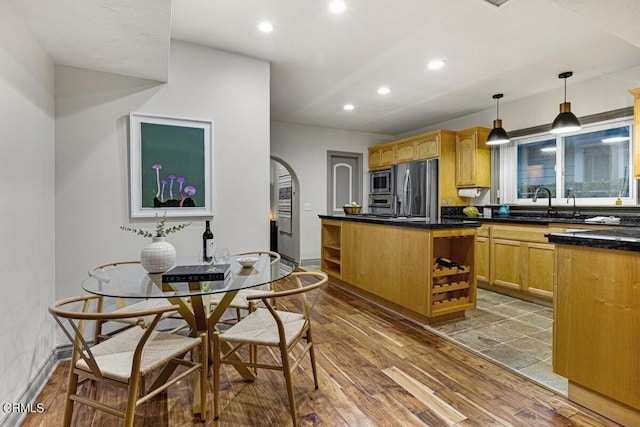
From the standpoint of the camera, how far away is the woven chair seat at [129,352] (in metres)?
1.43

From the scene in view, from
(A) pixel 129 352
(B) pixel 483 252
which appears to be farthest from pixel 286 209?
(A) pixel 129 352

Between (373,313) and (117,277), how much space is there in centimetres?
241

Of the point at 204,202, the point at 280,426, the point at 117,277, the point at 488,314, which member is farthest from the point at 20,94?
the point at 488,314

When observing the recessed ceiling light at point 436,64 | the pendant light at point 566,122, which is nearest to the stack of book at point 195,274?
the recessed ceiling light at point 436,64

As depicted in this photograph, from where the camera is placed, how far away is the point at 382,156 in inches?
251

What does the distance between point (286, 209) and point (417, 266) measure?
4.11m

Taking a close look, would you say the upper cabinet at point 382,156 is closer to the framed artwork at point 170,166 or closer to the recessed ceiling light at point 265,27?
the recessed ceiling light at point 265,27

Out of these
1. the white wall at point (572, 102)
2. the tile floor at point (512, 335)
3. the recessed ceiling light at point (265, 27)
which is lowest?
the tile floor at point (512, 335)

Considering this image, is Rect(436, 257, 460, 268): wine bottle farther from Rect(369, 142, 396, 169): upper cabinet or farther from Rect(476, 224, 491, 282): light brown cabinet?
Rect(369, 142, 396, 169): upper cabinet

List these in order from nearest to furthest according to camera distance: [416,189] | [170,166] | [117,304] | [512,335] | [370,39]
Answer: [117,304], [170,166], [512,335], [370,39], [416,189]

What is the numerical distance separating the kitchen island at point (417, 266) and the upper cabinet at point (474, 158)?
2.01 meters

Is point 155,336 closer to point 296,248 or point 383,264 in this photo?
point 383,264

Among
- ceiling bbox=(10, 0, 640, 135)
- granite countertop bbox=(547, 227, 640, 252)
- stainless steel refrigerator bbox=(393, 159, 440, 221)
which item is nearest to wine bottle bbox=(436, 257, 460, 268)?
granite countertop bbox=(547, 227, 640, 252)

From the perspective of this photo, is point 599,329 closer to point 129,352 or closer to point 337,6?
point 129,352
